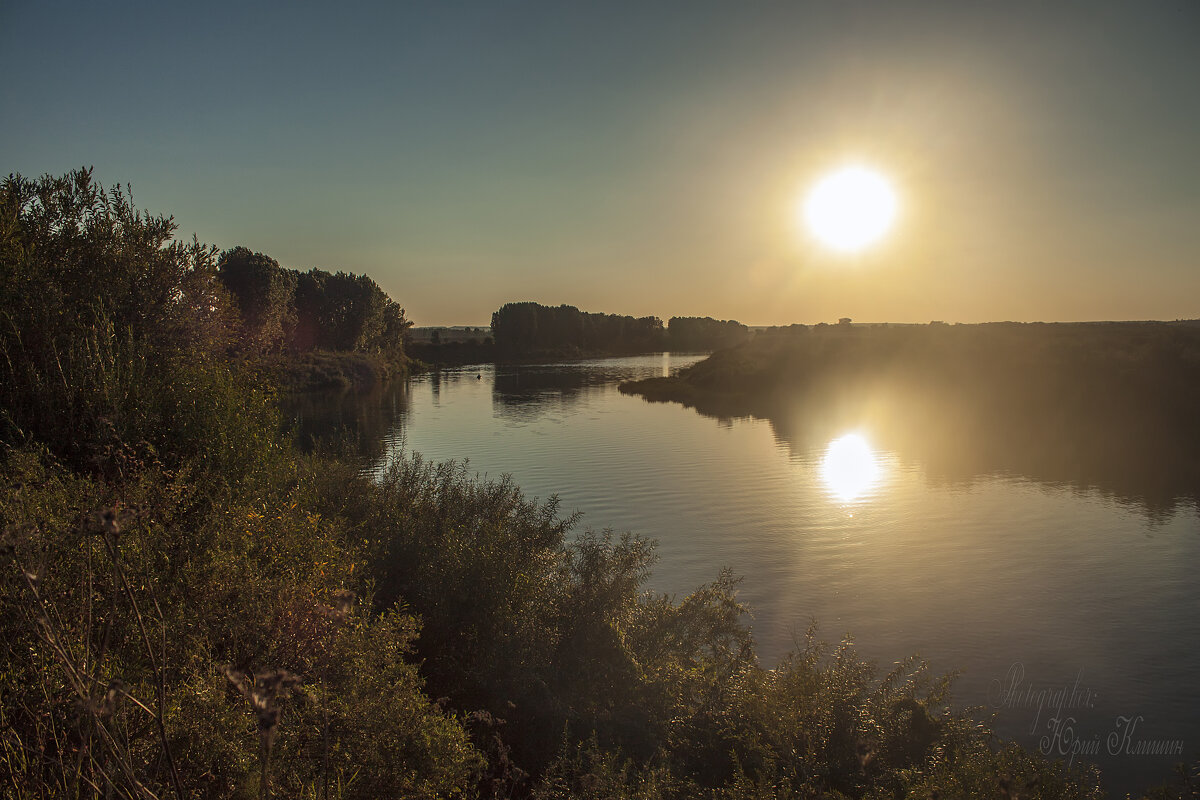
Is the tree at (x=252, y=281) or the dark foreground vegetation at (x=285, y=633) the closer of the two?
the dark foreground vegetation at (x=285, y=633)

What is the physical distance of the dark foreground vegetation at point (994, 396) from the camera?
3347cm

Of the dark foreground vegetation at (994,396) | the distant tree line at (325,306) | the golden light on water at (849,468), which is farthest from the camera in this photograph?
the distant tree line at (325,306)

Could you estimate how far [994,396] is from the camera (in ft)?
195

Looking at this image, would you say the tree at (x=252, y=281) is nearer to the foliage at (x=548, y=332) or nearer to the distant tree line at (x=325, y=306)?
the distant tree line at (x=325, y=306)

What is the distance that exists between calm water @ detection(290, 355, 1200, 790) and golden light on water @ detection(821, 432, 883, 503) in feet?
0.50

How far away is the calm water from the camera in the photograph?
12141 millimetres

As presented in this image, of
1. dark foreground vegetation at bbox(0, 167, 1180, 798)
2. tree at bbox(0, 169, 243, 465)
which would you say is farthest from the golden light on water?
tree at bbox(0, 169, 243, 465)

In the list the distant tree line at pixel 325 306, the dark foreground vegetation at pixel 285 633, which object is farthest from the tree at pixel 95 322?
the distant tree line at pixel 325 306

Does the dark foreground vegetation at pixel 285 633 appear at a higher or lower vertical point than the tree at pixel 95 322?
lower

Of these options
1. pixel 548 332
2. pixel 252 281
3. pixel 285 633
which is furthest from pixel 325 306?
pixel 285 633

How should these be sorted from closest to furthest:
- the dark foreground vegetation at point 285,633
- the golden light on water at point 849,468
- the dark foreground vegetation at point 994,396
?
1. the dark foreground vegetation at point 285,633
2. the golden light on water at point 849,468
3. the dark foreground vegetation at point 994,396

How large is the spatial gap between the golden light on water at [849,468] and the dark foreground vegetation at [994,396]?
7.83ft

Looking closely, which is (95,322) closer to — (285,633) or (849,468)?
(285,633)

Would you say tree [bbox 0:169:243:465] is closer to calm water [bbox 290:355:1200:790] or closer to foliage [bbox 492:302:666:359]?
calm water [bbox 290:355:1200:790]
